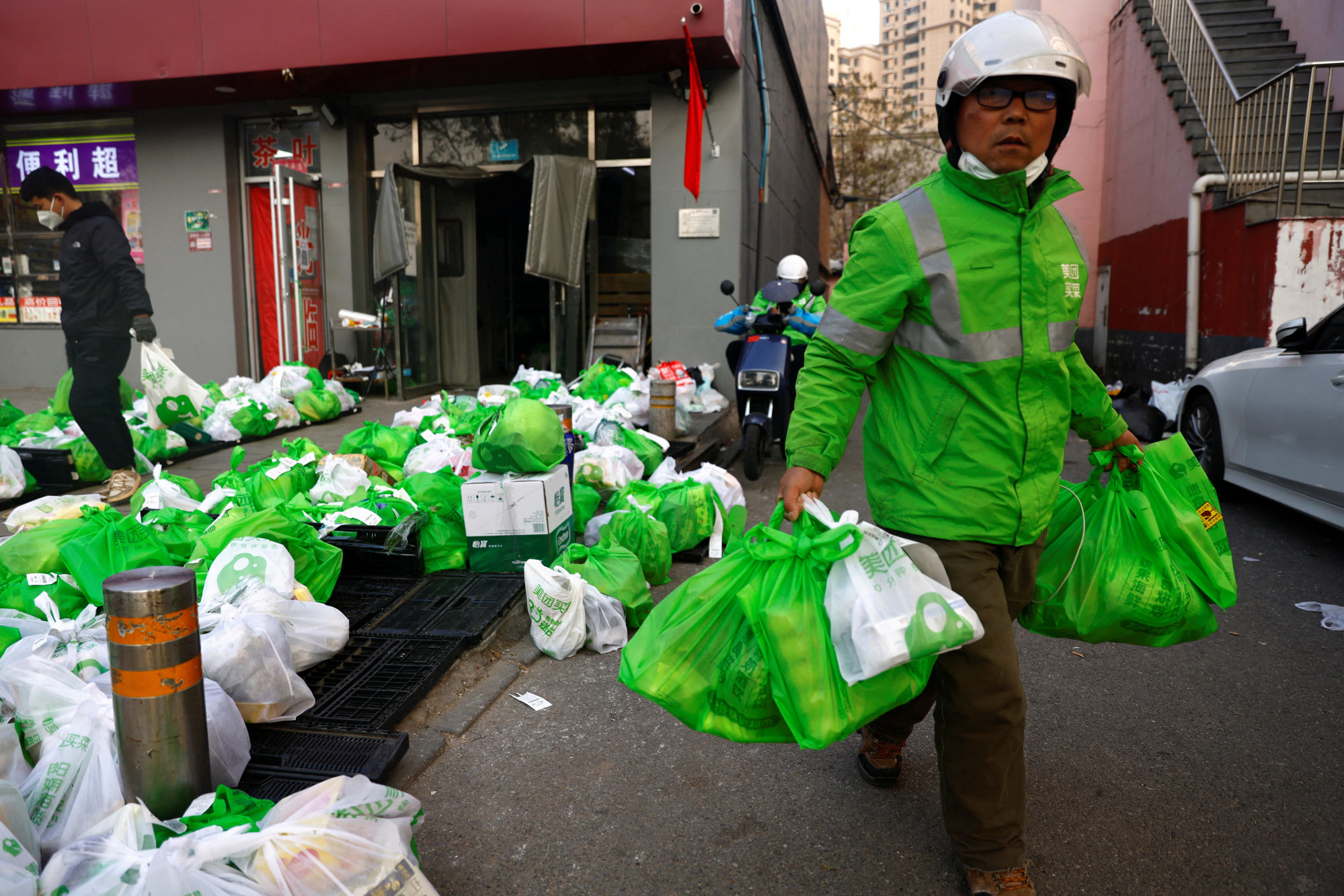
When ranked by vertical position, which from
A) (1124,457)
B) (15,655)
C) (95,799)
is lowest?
(95,799)

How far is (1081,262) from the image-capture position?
219 cm

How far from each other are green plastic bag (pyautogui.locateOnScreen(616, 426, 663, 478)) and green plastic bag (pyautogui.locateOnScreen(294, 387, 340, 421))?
4.31 metres

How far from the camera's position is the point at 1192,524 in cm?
239

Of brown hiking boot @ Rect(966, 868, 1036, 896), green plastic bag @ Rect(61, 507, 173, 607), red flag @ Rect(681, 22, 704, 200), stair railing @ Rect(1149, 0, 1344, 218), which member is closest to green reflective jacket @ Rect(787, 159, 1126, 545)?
brown hiking boot @ Rect(966, 868, 1036, 896)

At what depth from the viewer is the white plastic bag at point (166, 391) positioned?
6.76 metres

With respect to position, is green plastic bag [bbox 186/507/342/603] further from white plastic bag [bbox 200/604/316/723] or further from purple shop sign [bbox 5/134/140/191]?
purple shop sign [bbox 5/134/140/191]

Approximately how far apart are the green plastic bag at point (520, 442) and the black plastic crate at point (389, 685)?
1010 mm

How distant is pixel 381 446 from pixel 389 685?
299 centimetres

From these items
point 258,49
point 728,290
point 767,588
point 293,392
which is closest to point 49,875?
point 767,588

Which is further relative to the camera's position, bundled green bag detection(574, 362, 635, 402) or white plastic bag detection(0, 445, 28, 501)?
bundled green bag detection(574, 362, 635, 402)

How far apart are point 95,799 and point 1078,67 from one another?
2895 millimetres

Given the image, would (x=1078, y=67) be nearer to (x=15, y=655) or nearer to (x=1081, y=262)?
(x=1081, y=262)

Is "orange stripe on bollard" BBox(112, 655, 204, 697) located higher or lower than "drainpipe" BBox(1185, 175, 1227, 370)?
lower

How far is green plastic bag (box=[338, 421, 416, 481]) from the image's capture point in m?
5.79
